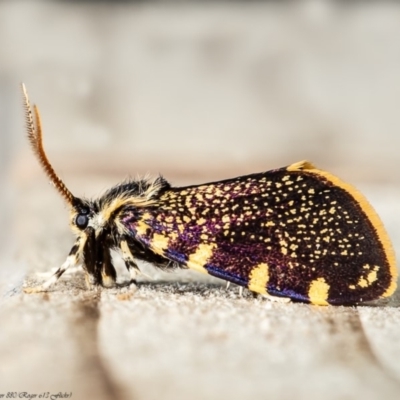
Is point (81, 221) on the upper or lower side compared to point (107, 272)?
upper

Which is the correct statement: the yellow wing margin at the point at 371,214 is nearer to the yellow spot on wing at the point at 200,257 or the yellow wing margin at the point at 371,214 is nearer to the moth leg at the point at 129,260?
the yellow spot on wing at the point at 200,257

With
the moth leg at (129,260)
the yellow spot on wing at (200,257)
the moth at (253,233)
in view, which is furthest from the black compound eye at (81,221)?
the yellow spot on wing at (200,257)

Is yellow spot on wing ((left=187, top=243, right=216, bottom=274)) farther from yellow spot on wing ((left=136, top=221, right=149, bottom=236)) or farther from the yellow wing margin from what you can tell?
the yellow wing margin

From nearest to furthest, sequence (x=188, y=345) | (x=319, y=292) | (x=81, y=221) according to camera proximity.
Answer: (x=188, y=345), (x=319, y=292), (x=81, y=221)

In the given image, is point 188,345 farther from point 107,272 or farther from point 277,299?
point 107,272

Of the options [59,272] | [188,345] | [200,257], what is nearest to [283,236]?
[200,257]

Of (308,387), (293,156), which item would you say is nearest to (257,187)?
(308,387)
